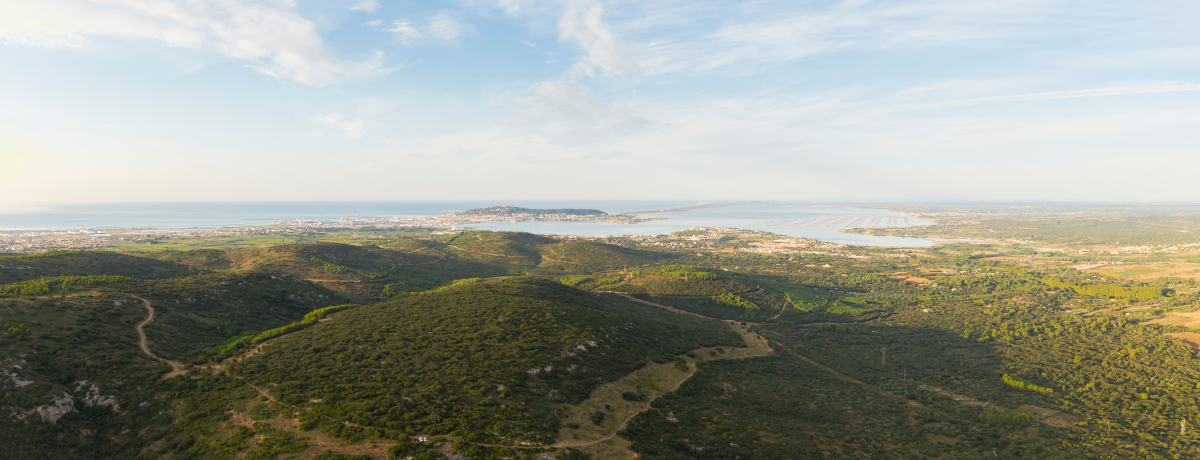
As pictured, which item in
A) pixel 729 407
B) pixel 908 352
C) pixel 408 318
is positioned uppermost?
pixel 408 318

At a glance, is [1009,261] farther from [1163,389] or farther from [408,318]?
[408,318]

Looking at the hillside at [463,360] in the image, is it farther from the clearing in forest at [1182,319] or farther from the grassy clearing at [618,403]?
the clearing in forest at [1182,319]

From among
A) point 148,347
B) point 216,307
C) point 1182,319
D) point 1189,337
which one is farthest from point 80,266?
point 1182,319

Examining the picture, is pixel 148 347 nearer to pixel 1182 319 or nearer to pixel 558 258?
pixel 558 258

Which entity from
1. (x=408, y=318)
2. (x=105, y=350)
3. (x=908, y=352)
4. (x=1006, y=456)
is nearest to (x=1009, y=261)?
(x=908, y=352)

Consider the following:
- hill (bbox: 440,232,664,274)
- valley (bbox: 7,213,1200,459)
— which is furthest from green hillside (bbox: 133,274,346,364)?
hill (bbox: 440,232,664,274)

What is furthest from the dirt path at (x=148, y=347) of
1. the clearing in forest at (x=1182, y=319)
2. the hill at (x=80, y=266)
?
the clearing in forest at (x=1182, y=319)
